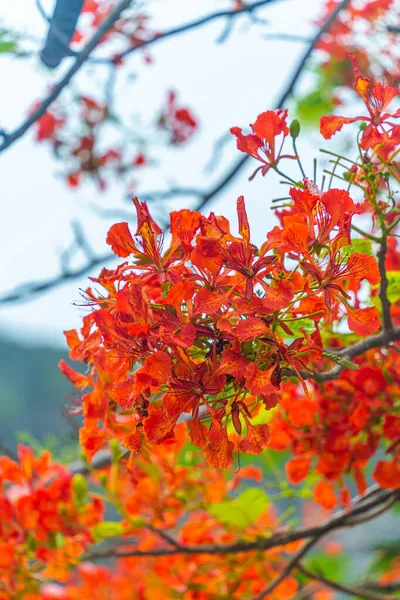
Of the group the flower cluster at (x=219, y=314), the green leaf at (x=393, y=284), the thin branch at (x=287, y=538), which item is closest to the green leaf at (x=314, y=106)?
the thin branch at (x=287, y=538)

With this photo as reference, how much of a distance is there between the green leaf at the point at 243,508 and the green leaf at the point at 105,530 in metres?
0.25

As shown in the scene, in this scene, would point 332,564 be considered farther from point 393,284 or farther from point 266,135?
point 266,135

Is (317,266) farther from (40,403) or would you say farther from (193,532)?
(40,403)

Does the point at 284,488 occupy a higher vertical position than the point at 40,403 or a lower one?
lower

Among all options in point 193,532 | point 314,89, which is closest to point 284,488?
point 193,532

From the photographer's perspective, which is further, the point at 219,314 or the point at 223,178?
the point at 223,178

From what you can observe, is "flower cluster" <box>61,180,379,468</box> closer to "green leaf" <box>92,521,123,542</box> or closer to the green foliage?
"green leaf" <box>92,521,123,542</box>

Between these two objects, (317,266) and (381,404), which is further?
(381,404)

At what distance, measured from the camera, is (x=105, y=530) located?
1.78m

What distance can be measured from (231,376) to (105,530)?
1.10m

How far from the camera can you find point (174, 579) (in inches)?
79.7

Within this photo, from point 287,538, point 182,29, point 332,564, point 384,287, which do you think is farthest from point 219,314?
point 332,564

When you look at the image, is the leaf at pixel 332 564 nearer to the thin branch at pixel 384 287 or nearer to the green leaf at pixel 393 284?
the green leaf at pixel 393 284

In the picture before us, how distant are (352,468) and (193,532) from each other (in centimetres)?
66
